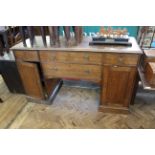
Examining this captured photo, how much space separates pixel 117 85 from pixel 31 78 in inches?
41.8

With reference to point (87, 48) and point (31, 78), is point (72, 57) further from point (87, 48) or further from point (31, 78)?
point (31, 78)

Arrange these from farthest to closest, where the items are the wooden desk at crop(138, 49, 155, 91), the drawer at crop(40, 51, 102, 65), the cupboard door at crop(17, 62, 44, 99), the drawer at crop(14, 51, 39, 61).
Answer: the cupboard door at crop(17, 62, 44, 99), the drawer at crop(14, 51, 39, 61), the drawer at crop(40, 51, 102, 65), the wooden desk at crop(138, 49, 155, 91)

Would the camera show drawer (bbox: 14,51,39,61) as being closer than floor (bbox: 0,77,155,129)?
Yes

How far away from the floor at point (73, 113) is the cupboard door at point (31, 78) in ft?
0.68

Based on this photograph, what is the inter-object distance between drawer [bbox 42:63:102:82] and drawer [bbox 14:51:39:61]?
0.13 metres

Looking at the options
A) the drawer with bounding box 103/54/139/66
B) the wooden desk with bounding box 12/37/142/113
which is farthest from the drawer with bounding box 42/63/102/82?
the drawer with bounding box 103/54/139/66

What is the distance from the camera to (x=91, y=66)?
62.4 inches

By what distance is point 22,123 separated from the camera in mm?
1816

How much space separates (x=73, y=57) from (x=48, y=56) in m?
0.29

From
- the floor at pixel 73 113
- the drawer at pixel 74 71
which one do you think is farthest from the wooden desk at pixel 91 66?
the floor at pixel 73 113

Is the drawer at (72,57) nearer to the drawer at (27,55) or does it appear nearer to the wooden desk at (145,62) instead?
the drawer at (27,55)

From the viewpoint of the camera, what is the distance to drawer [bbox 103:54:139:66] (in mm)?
1438

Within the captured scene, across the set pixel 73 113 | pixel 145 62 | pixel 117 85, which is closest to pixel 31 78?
pixel 73 113

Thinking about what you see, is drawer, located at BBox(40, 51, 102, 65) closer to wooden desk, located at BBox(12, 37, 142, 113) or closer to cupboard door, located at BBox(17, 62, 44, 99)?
wooden desk, located at BBox(12, 37, 142, 113)
